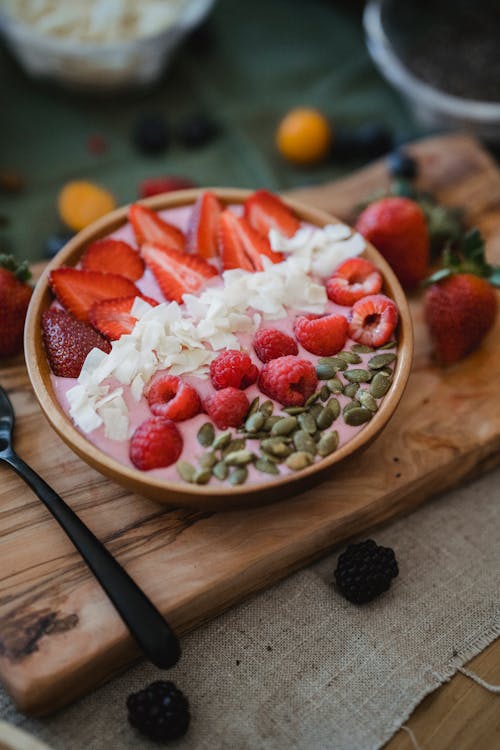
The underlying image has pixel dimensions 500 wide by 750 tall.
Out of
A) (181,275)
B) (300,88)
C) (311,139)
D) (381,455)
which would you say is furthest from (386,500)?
(300,88)

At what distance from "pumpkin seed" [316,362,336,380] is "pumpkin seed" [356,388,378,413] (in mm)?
70

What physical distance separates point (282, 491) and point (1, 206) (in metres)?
1.54

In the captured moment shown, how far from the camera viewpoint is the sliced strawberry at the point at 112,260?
183 cm

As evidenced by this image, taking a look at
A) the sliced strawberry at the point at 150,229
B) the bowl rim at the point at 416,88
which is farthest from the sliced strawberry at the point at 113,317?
the bowl rim at the point at 416,88

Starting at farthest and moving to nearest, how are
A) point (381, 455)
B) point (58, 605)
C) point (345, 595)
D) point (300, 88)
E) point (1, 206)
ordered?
point (300, 88), point (1, 206), point (381, 455), point (345, 595), point (58, 605)

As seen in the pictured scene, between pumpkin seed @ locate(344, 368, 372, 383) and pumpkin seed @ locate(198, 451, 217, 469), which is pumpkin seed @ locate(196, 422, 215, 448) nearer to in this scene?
pumpkin seed @ locate(198, 451, 217, 469)

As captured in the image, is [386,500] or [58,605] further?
[386,500]

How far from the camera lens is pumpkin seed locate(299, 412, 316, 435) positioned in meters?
1.55

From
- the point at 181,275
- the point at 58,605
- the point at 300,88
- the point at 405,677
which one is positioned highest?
the point at 181,275

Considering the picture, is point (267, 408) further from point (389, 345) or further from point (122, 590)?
point (122, 590)

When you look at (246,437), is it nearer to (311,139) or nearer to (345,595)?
(345,595)

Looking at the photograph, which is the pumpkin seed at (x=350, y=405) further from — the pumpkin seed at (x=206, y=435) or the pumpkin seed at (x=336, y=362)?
the pumpkin seed at (x=206, y=435)

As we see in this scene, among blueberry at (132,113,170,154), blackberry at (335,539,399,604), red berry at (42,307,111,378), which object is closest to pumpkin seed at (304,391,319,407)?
blackberry at (335,539,399,604)

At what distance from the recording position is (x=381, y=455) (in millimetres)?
1789
